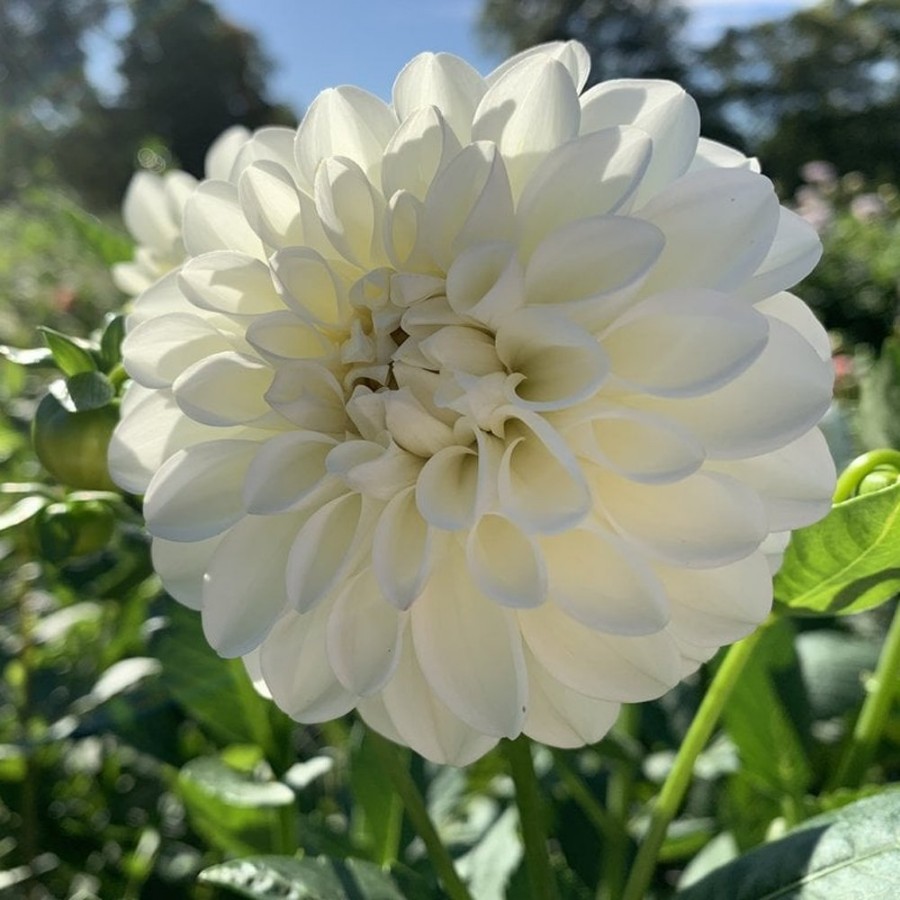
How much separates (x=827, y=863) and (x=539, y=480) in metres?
0.21

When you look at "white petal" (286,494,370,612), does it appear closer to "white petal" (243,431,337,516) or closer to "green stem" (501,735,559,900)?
"white petal" (243,431,337,516)

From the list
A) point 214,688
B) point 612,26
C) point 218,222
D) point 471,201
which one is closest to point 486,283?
point 471,201

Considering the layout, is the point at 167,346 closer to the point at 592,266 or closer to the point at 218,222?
the point at 218,222

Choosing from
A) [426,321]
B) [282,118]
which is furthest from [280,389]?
[282,118]

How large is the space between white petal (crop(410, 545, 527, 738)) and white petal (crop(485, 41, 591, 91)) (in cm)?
20

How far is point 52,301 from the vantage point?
2.53 meters

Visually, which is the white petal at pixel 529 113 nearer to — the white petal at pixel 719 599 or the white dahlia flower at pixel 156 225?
the white petal at pixel 719 599

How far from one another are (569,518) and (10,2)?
12.9 metres

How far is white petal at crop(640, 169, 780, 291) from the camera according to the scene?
0.37 meters

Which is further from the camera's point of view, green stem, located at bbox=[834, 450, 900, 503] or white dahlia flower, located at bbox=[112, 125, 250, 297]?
white dahlia flower, located at bbox=[112, 125, 250, 297]

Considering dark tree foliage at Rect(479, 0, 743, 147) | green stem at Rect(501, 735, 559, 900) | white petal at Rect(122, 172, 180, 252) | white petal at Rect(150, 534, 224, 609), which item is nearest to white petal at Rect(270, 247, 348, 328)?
white petal at Rect(150, 534, 224, 609)

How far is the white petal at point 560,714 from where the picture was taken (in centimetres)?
41

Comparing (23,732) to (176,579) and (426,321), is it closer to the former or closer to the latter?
(176,579)

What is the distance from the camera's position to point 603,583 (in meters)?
0.38
